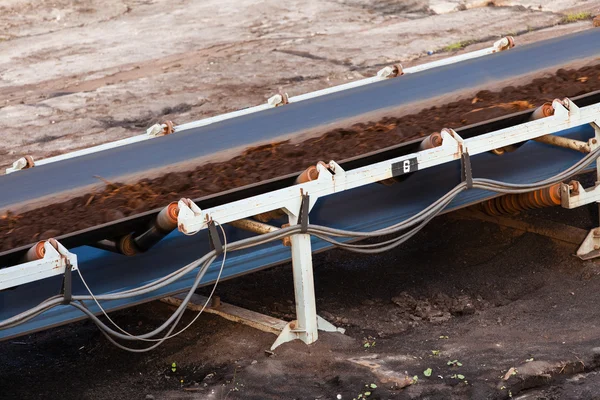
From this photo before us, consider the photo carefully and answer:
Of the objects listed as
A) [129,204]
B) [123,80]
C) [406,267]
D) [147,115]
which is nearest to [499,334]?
[406,267]

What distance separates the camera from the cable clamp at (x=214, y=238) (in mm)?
4258

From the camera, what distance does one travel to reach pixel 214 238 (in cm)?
Answer: 431

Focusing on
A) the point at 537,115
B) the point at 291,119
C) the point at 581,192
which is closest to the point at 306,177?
the point at 291,119

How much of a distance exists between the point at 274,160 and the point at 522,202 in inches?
68.0

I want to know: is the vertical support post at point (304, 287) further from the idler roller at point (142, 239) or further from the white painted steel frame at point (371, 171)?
the idler roller at point (142, 239)

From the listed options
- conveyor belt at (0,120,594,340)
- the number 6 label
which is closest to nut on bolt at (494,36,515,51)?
conveyor belt at (0,120,594,340)

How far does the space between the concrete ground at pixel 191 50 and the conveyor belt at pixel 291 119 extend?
11.9 feet

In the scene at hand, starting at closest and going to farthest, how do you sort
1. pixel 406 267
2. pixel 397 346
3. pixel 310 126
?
pixel 397 346
pixel 310 126
pixel 406 267

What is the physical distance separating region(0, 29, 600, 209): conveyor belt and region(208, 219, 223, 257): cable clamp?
79 cm

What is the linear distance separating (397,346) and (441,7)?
28.7ft

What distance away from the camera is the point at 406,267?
605 cm

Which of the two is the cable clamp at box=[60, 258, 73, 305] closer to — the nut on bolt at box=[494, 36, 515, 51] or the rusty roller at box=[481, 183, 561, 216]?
the rusty roller at box=[481, 183, 561, 216]

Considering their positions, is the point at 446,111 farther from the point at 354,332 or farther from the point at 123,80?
the point at 123,80

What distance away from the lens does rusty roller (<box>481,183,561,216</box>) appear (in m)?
5.46
